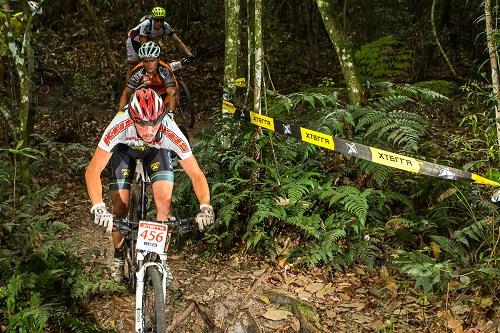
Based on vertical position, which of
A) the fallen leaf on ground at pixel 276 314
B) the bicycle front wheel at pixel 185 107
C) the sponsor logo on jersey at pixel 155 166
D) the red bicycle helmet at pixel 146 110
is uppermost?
the bicycle front wheel at pixel 185 107

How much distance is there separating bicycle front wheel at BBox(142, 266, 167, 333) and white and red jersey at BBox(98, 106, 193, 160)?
3.64ft

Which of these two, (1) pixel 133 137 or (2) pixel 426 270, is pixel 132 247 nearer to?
(1) pixel 133 137

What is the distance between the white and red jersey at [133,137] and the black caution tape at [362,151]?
5.89 ft

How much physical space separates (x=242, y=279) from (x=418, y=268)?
196 centimetres

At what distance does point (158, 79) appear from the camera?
26.2ft

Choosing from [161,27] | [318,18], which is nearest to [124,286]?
[161,27]

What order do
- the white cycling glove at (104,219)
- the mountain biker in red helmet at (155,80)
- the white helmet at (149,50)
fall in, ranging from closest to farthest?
1. the white cycling glove at (104,219)
2. the white helmet at (149,50)
3. the mountain biker in red helmet at (155,80)

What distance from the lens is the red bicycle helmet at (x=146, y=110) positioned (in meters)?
4.51

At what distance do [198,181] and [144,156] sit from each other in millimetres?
630

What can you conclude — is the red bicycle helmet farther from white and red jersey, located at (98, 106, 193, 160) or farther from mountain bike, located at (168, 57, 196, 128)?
mountain bike, located at (168, 57, 196, 128)

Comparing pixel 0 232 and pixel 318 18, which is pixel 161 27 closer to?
pixel 0 232

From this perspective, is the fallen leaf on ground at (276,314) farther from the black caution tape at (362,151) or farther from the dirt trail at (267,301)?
the black caution tape at (362,151)

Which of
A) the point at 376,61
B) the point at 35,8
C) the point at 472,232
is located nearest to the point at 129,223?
the point at 472,232

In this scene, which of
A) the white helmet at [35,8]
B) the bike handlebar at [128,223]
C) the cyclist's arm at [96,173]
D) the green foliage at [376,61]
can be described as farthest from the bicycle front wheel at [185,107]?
the bike handlebar at [128,223]
